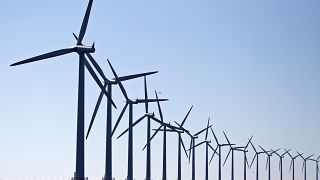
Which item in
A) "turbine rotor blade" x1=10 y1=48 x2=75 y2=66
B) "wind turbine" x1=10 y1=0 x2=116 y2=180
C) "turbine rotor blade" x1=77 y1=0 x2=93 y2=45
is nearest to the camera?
"turbine rotor blade" x1=10 y1=48 x2=75 y2=66

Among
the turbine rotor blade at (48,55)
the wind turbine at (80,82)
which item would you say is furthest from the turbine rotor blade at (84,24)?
the turbine rotor blade at (48,55)

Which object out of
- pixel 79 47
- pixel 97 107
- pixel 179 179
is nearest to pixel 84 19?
pixel 79 47

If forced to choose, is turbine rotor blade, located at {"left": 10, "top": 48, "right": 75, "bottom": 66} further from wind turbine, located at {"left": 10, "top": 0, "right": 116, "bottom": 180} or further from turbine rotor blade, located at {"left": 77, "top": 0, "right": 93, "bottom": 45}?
turbine rotor blade, located at {"left": 77, "top": 0, "right": 93, "bottom": 45}

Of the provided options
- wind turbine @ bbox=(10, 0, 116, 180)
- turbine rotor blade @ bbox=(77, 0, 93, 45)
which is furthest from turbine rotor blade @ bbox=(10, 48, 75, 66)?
turbine rotor blade @ bbox=(77, 0, 93, 45)

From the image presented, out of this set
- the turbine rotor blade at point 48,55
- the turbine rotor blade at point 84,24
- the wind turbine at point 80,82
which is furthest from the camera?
the turbine rotor blade at point 84,24

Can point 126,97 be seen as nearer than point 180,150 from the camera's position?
Yes

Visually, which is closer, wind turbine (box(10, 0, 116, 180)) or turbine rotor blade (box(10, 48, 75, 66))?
turbine rotor blade (box(10, 48, 75, 66))

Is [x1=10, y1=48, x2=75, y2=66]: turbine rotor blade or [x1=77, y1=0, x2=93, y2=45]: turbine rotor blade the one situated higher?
[x1=77, y1=0, x2=93, y2=45]: turbine rotor blade

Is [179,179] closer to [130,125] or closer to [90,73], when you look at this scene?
[130,125]

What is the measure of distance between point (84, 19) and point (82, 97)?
13910 millimetres

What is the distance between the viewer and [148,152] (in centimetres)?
13138

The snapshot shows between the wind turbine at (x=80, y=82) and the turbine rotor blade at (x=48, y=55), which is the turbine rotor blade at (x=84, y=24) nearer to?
the wind turbine at (x=80, y=82)

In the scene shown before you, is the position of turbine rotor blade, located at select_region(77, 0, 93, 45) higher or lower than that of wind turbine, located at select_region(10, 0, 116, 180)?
higher

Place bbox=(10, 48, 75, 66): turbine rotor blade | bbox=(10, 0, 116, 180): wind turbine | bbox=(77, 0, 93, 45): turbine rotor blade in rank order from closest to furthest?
bbox=(10, 48, 75, 66): turbine rotor blade
bbox=(10, 0, 116, 180): wind turbine
bbox=(77, 0, 93, 45): turbine rotor blade
